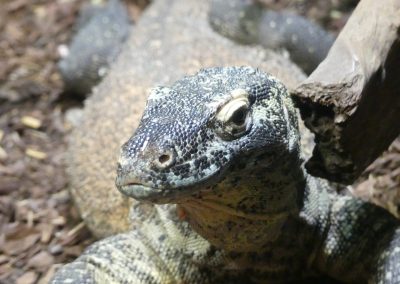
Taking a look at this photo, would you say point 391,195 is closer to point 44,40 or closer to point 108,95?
point 108,95

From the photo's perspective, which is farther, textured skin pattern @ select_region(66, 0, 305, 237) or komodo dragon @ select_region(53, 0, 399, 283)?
textured skin pattern @ select_region(66, 0, 305, 237)

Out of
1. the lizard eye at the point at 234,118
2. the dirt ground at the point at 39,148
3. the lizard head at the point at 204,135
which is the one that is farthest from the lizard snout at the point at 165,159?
the dirt ground at the point at 39,148

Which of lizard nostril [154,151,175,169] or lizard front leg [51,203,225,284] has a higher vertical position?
lizard nostril [154,151,175,169]

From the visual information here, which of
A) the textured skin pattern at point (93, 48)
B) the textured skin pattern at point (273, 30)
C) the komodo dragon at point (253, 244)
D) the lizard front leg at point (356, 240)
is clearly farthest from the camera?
the textured skin pattern at point (93, 48)

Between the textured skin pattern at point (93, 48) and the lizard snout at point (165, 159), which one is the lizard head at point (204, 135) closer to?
A: the lizard snout at point (165, 159)

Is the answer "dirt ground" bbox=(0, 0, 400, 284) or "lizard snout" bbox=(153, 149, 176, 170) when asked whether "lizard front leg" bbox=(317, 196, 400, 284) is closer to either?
"dirt ground" bbox=(0, 0, 400, 284)

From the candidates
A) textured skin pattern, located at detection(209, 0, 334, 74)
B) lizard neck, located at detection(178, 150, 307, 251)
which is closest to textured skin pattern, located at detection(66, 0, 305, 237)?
textured skin pattern, located at detection(209, 0, 334, 74)
